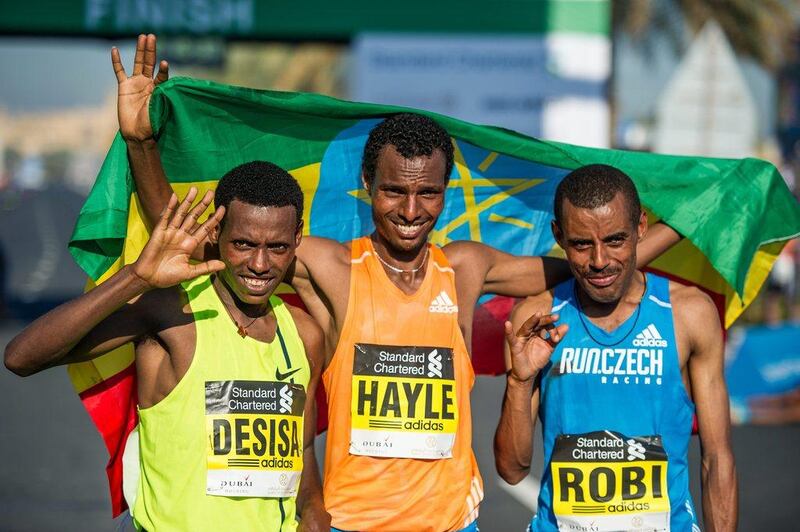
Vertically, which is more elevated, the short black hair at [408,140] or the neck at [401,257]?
the short black hair at [408,140]

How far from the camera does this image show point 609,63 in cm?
1554

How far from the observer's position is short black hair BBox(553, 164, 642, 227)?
449cm

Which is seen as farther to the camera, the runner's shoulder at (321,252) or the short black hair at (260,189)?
the runner's shoulder at (321,252)

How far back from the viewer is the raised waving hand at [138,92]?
4.50 metres

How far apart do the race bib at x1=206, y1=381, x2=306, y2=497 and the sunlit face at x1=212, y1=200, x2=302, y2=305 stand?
0.34m

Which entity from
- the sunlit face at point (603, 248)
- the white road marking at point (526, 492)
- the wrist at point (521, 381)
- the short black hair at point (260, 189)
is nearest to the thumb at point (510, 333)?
the wrist at point (521, 381)

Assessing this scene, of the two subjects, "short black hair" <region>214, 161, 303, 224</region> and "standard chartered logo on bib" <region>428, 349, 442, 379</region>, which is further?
"standard chartered logo on bib" <region>428, 349, 442, 379</region>

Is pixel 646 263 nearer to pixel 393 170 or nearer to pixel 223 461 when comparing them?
pixel 393 170

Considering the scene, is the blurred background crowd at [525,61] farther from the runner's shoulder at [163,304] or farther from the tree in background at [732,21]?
the runner's shoulder at [163,304]

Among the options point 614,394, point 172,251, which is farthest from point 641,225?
point 172,251

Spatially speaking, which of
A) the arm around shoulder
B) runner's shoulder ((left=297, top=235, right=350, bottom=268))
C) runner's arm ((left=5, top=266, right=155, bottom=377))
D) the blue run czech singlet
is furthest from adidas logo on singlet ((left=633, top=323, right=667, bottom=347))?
runner's arm ((left=5, top=266, right=155, bottom=377))

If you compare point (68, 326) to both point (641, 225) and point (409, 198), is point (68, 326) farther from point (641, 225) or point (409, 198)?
point (641, 225)

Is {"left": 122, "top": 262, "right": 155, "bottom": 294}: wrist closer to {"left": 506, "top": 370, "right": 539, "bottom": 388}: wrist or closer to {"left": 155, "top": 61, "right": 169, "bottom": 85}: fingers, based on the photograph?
{"left": 155, "top": 61, "right": 169, "bottom": 85}: fingers

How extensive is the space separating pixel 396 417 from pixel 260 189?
99 centimetres
